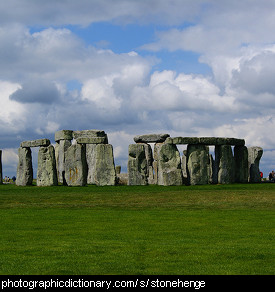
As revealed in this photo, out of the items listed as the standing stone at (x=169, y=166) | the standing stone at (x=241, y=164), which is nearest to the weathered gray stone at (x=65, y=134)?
the standing stone at (x=169, y=166)

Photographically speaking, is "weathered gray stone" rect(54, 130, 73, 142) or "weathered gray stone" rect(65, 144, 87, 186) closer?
"weathered gray stone" rect(65, 144, 87, 186)

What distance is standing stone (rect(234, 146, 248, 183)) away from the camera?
35.9 meters

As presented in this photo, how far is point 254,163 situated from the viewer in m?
37.6

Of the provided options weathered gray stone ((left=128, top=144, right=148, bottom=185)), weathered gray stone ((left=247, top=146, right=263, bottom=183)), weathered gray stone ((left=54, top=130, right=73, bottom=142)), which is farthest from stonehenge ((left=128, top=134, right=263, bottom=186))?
weathered gray stone ((left=54, top=130, right=73, bottom=142))

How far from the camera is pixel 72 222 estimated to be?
596 inches

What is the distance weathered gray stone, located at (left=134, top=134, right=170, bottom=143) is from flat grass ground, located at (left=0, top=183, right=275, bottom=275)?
46.1 feet

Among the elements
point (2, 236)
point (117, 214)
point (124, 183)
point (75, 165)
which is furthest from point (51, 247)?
point (124, 183)

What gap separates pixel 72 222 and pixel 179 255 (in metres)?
5.67

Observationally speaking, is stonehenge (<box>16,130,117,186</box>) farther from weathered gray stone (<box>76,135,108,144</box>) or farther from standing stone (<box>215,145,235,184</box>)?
standing stone (<box>215,145,235,184</box>)

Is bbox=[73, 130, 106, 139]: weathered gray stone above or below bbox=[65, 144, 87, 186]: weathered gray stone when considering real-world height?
above

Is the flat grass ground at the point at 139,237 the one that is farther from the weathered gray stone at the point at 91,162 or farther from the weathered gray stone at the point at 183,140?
the weathered gray stone at the point at 91,162

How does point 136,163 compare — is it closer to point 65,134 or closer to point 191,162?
point 191,162
